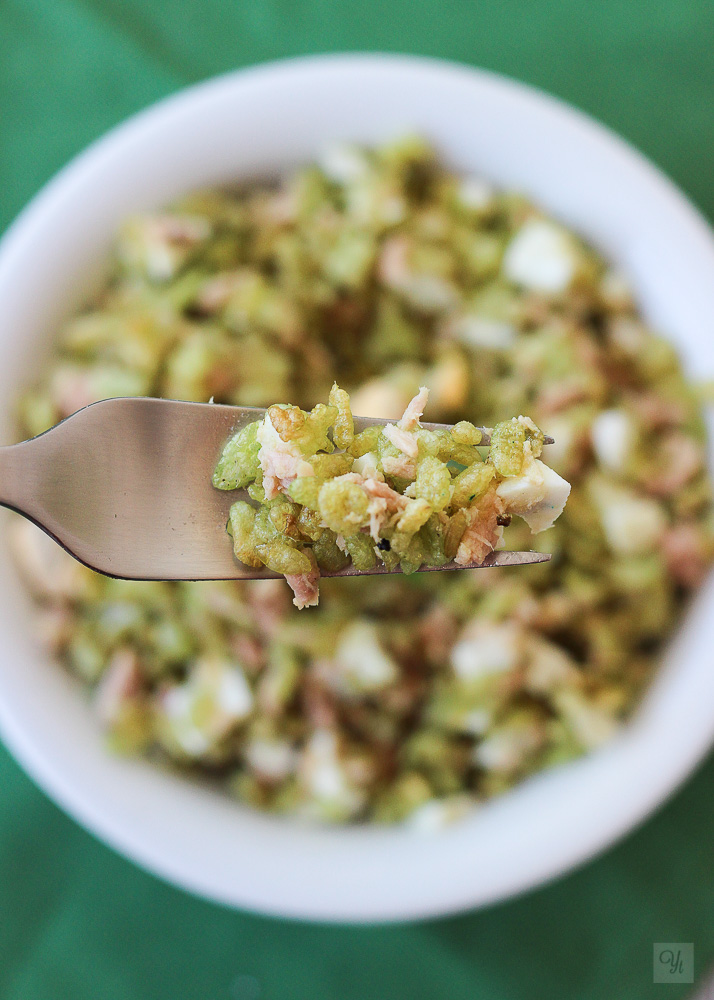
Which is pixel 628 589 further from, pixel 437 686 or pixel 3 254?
pixel 3 254

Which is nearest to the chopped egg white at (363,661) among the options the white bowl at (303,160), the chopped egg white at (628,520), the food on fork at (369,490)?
the white bowl at (303,160)

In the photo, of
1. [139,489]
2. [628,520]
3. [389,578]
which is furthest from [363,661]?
[139,489]

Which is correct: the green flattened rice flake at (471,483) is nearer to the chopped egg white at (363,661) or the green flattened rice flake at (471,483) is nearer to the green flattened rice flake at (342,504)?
the green flattened rice flake at (342,504)

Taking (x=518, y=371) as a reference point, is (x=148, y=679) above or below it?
below

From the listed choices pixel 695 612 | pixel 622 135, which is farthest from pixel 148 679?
pixel 622 135

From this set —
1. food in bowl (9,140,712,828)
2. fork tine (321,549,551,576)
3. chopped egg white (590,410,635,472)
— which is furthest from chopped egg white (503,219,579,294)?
fork tine (321,549,551,576)

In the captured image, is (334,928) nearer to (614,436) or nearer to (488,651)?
(488,651)
